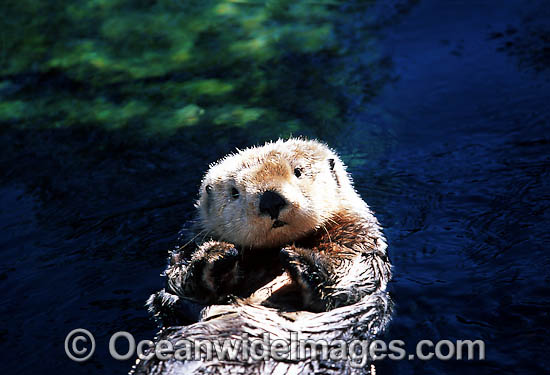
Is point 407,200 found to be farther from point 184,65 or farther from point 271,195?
point 184,65

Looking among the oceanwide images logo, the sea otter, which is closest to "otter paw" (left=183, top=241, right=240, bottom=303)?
the sea otter

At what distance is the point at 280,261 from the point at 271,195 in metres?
0.41

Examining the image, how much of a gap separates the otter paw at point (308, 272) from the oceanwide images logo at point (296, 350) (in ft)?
0.99

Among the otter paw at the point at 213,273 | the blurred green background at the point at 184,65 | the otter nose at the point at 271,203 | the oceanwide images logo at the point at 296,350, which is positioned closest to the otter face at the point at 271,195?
the otter nose at the point at 271,203

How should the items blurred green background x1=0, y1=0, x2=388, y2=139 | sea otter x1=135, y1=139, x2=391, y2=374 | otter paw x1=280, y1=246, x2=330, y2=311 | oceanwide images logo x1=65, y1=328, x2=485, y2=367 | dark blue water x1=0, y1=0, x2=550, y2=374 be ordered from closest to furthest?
oceanwide images logo x1=65, y1=328, x2=485, y2=367 → sea otter x1=135, y1=139, x2=391, y2=374 → otter paw x1=280, y1=246, x2=330, y2=311 → dark blue water x1=0, y1=0, x2=550, y2=374 → blurred green background x1=0, y1=0, x2=388, y2=139

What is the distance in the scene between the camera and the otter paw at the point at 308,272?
125 inches

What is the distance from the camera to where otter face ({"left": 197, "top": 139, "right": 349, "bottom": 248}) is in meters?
3.27

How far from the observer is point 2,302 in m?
4.18

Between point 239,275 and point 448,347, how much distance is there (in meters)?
1.16

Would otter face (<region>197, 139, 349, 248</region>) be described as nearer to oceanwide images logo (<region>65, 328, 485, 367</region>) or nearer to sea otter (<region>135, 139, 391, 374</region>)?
sea otter (<region>135, 139, 391, 374</region>)

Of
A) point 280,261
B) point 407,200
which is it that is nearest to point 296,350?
point 280,261

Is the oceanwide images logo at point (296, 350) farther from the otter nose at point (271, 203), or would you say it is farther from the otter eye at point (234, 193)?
the otter eye at point (234, 193)

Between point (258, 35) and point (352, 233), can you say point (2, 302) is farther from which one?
point (258, 35)

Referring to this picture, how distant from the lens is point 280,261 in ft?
11.1
